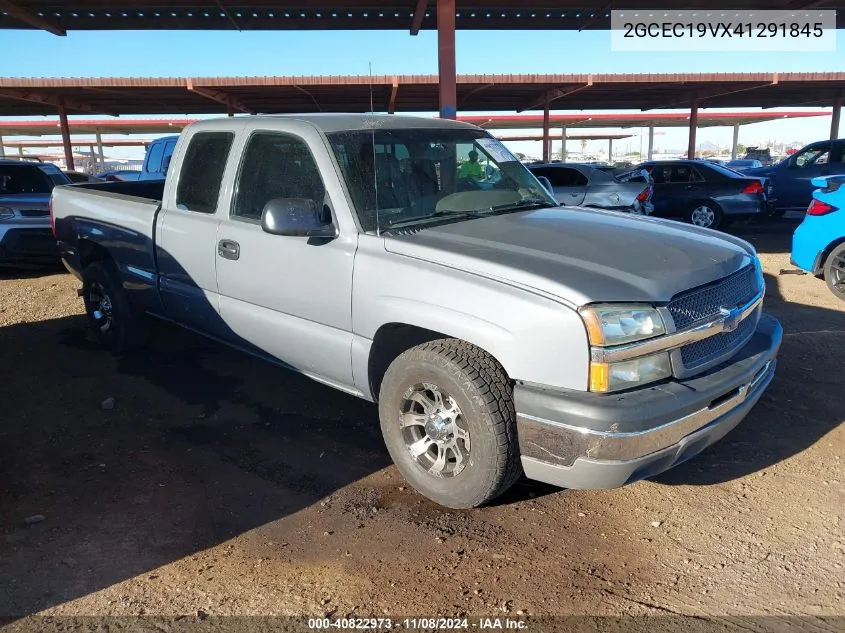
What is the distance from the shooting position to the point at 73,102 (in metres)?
23.2

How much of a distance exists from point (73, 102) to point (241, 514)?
24.5 meters

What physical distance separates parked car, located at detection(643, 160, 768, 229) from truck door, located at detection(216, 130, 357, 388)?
11243mm

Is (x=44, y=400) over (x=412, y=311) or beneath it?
beneath

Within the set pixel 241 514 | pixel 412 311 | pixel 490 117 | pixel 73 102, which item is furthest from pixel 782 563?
pixel 490 117

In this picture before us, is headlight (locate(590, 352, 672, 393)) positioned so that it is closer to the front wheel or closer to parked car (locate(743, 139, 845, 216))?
the front wheel

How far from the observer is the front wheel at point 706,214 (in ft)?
43.3

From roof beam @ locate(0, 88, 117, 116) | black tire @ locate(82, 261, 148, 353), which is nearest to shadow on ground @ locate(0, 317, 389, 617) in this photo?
black tire @ locate(82, 261, 148, 353)

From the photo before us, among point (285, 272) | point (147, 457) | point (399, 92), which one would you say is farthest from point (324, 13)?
point (147, 457)

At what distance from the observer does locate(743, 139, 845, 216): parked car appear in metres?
13.8

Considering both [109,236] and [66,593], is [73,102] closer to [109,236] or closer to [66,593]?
[109,236]

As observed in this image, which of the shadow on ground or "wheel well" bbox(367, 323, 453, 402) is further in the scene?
"wheel well" bbox(367, 323, 453, 402)

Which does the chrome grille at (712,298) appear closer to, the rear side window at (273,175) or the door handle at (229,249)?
the rear side window at (273,175)

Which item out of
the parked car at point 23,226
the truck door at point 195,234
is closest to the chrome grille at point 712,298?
the truck door at point 195,234

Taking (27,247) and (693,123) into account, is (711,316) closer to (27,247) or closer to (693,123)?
(27,247)
